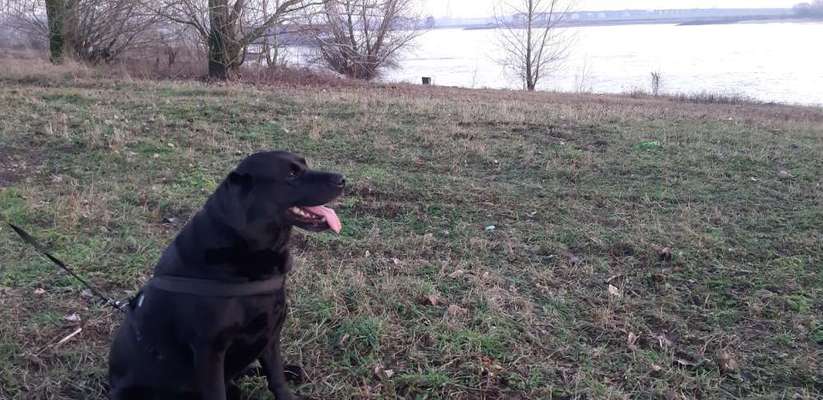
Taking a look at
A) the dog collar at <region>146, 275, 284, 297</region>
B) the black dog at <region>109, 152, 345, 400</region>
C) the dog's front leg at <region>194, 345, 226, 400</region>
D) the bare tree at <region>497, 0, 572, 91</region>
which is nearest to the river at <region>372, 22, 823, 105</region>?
the bare tree at <region>497, 0, 572, 91</region>

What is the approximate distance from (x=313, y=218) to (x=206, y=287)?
0.59 meters

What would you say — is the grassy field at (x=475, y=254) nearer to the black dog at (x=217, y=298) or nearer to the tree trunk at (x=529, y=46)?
the black dog at (x=217, y=298)

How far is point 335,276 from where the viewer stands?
4.20 meters

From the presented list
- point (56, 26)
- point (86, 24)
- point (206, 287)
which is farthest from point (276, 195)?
point (86, 24)

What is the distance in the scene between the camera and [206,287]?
2574 millimetres

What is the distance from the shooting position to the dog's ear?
2.77 metres

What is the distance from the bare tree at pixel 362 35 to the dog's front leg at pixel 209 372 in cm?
1649

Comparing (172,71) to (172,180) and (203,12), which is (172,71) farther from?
(172,180)

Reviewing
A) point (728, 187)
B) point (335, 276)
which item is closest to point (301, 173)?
point (335, 276)

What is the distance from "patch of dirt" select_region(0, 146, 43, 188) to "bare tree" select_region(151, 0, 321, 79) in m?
11.1

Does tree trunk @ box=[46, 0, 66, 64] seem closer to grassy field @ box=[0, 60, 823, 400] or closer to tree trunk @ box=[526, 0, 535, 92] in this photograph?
grassy field @ box=[0, 60, 823, 400]

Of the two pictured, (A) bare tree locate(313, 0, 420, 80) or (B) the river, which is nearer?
(A) bare tree locate(313, 0, 420, 80)

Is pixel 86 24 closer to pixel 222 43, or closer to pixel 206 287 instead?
pixel 222 43

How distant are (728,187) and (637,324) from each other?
335cm
